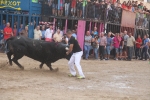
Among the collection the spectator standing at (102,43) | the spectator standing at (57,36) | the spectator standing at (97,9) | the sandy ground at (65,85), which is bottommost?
the sandy ground at (65,85)

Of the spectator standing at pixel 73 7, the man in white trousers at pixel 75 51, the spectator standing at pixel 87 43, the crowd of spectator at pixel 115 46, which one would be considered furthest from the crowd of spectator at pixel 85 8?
the man in white trousers at pixel 75 51

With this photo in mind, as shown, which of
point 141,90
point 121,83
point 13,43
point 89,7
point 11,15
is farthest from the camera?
point 89,7

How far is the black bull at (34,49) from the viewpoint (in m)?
12.2

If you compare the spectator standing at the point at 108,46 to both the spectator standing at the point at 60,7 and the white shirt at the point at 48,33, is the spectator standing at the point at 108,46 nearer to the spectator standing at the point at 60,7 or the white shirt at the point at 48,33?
the spectator standing at the point at 60,7

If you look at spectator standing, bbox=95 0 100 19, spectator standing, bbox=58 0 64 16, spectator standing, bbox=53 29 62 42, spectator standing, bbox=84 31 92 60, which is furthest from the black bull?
spectator standing, bbox=95 0 100 19

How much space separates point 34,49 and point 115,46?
30.9 ft

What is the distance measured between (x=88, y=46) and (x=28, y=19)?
373cm

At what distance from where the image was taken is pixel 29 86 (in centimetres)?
926

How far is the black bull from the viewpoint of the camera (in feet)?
40.0

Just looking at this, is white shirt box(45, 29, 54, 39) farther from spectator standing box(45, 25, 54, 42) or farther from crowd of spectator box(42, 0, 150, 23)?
crowd of spectator box(42, 0, 150, 23)

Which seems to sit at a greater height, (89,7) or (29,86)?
(89,7)

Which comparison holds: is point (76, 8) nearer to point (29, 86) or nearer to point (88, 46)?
point (88, 46)

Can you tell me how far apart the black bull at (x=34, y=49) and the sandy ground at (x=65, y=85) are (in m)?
0.53

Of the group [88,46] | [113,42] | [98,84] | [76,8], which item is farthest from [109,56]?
[98,84]
